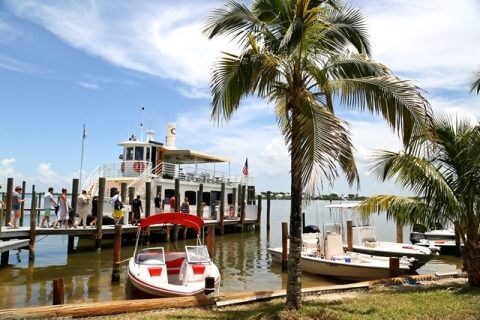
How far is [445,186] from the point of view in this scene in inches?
383

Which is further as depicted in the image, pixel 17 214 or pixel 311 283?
pixel 17 214

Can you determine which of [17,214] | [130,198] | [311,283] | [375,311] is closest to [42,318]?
[375,311]

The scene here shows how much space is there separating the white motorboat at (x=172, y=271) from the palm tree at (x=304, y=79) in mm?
3839

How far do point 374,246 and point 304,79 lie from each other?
1324 cm

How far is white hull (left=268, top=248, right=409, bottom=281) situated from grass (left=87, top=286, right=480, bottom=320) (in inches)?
183

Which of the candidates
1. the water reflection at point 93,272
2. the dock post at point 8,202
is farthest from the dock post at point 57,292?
the dock post at point 8,202

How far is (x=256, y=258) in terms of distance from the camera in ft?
72.4

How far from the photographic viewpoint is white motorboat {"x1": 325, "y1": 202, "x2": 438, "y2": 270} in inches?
672

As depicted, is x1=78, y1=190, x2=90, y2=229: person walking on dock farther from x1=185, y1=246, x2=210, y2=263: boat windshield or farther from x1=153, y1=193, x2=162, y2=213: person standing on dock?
x1=185, y1=246, x2=210, y2=263: boat windshield

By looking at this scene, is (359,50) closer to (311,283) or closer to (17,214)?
(311,283)

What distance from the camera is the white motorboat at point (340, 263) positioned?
47.8ft

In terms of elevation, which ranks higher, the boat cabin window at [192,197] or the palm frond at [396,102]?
the palm frond at [396,102]

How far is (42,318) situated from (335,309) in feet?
17.2

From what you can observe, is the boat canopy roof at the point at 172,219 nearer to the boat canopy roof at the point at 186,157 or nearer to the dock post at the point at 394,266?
the dock post at the point at 394,266
